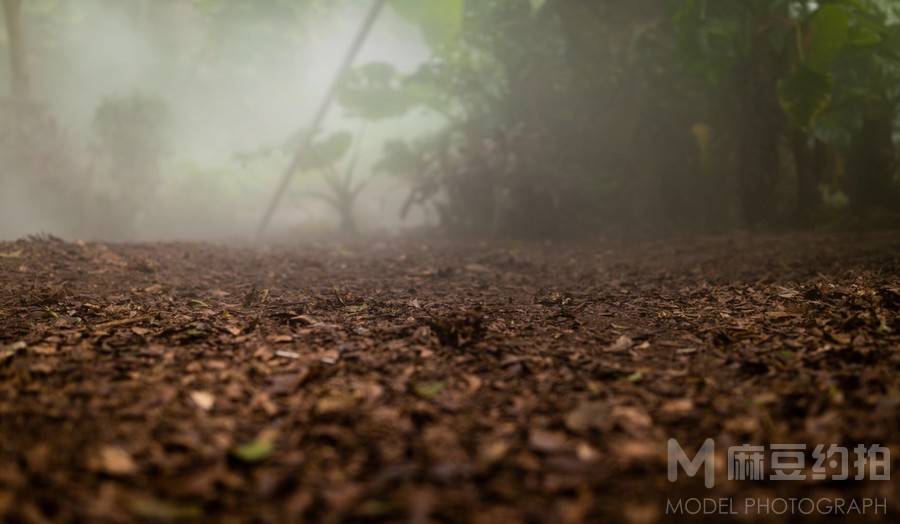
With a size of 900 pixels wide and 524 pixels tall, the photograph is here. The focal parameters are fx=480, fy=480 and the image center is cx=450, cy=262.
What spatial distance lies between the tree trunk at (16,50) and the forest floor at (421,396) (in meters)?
8.64

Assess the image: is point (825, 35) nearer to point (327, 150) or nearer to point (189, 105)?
point (327, 150)

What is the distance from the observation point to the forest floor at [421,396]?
1.17 meters

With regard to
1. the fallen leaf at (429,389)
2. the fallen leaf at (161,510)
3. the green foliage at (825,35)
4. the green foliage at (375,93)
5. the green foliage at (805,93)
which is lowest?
the fallen leaf at (161,510)

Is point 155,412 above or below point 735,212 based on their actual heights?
below

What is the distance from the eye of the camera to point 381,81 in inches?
373

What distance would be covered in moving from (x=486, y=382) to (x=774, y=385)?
3.33ft

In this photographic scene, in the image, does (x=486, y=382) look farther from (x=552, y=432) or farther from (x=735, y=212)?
(x=735, y=212)

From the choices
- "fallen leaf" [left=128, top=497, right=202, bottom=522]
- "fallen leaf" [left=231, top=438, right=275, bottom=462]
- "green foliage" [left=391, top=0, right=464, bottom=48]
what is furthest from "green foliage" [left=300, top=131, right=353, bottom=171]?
"fallen leaf" [left=128, top=497, right=202, bottom=522]

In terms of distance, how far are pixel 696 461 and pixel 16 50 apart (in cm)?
1291

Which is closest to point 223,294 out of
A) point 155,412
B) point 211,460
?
point 155,412

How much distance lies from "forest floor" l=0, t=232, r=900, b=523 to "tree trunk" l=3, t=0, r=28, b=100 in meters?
8.64

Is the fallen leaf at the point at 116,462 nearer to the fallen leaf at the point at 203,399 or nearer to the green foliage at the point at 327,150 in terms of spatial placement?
the fallen leaf at the point at 203,399

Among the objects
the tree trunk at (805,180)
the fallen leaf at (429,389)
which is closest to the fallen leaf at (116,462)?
the fallen leaf at (429,389)

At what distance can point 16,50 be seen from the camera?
927 cm
